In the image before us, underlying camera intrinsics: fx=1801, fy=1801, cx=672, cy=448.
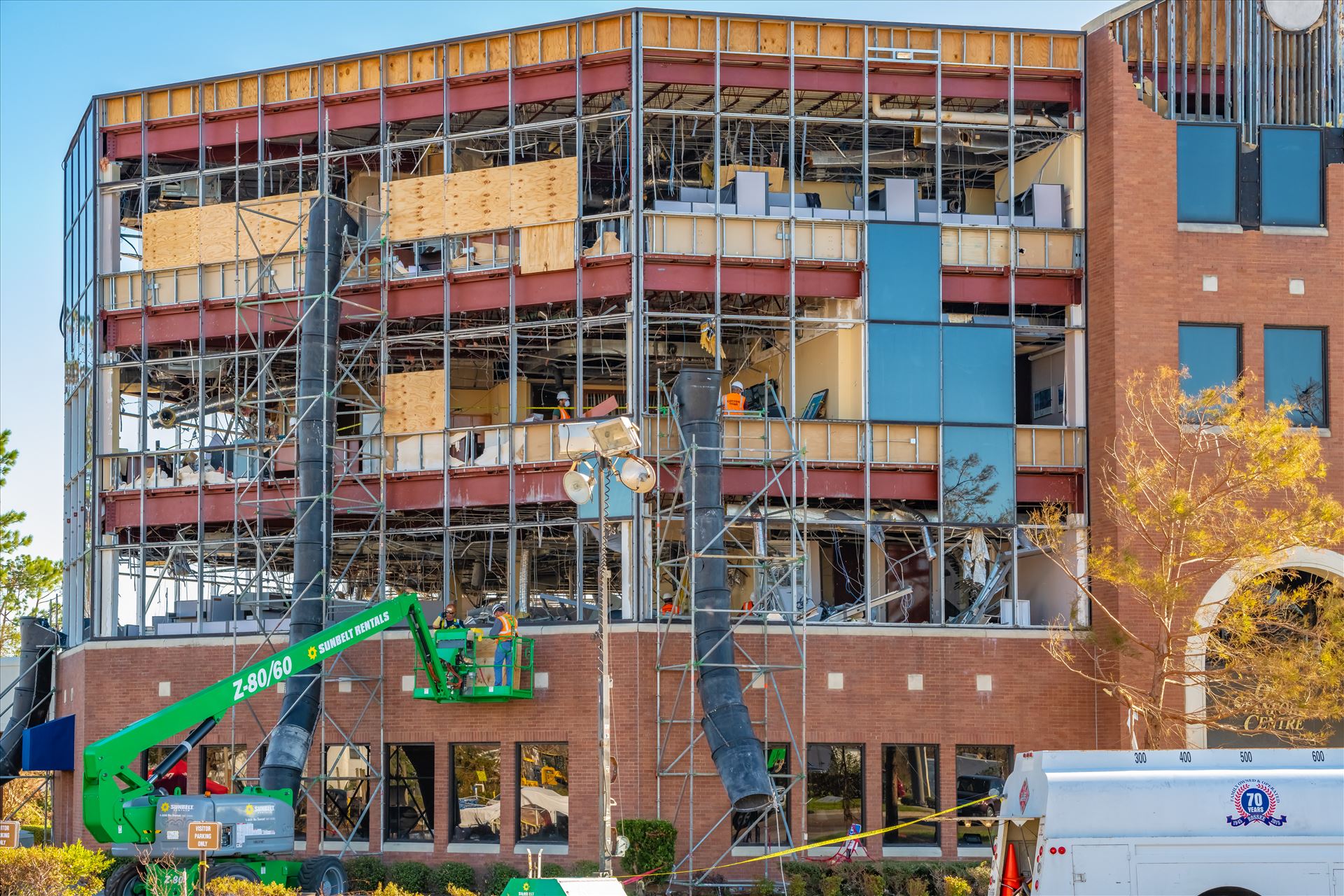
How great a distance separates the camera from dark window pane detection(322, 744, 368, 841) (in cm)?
3838

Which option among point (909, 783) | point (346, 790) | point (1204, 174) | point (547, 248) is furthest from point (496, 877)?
point (1204, 174)

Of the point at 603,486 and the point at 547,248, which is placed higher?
the point at 547,248

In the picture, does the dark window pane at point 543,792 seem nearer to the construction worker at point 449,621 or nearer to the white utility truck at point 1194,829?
the construction worker at point 449,621

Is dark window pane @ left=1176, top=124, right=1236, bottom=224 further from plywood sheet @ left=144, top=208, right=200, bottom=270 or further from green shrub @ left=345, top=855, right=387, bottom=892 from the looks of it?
plywood sheet @ left=144, top=208, right=200, bottom=270

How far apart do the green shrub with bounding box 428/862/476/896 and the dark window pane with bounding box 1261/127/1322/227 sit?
71.7 ft

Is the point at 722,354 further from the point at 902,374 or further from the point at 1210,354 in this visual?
the point at 1210,354

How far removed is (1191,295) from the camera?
127 ft

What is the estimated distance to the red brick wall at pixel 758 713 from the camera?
36438mm

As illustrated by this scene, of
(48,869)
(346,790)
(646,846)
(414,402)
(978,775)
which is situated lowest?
(646,846)

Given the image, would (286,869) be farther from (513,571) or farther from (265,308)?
(265,308)

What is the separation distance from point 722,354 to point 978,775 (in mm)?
12157

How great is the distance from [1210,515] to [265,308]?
2144 cm

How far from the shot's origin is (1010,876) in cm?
2536

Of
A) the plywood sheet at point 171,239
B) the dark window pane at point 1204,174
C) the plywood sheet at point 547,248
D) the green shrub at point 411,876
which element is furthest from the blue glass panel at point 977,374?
the plywood sheet at point 171,239
